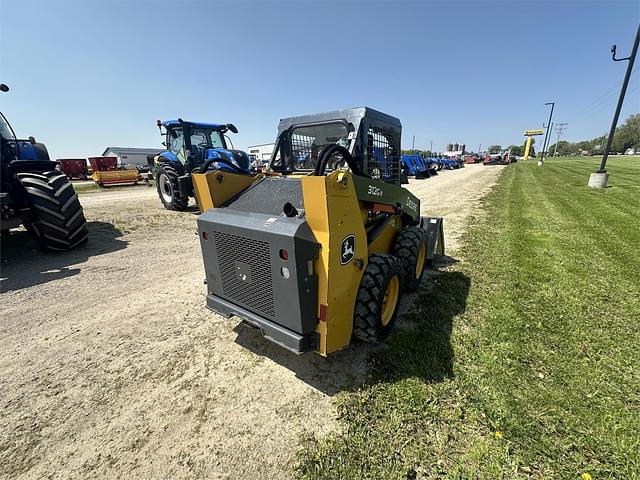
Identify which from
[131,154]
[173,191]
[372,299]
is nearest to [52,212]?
[173,191]

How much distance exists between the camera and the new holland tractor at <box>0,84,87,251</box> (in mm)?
4812

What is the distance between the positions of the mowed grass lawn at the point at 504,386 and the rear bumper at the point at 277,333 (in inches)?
19.8

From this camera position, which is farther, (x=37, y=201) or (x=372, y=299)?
(x=37, y=201)

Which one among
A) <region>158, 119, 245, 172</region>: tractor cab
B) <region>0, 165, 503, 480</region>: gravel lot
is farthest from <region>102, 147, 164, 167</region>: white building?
<region>0, 165, 503, 480</region>: gravel lot

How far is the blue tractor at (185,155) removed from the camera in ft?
30.7

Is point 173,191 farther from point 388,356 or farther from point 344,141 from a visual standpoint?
point 388,356

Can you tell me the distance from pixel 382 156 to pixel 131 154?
62.7 m

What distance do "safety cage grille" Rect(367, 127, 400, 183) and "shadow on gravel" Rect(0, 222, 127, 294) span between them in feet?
15.4

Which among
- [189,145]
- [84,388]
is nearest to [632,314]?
[84,388]

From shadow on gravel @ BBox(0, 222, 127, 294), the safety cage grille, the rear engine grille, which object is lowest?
shadow on gravel @ BBox(0, 222, 127, 294)

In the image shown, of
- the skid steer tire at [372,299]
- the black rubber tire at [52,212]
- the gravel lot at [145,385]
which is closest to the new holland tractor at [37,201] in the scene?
the black rubber tire at [52,212]

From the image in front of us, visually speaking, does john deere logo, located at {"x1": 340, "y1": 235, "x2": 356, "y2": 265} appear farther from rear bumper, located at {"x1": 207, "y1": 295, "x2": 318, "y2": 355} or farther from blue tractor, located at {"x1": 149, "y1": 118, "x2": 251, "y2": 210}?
blue tractor, located at {"x1": 149, "y1": 118, "x2": 251, "y2": 210}

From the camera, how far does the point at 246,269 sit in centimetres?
244

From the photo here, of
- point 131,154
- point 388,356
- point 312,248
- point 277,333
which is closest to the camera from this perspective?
point 312,248
